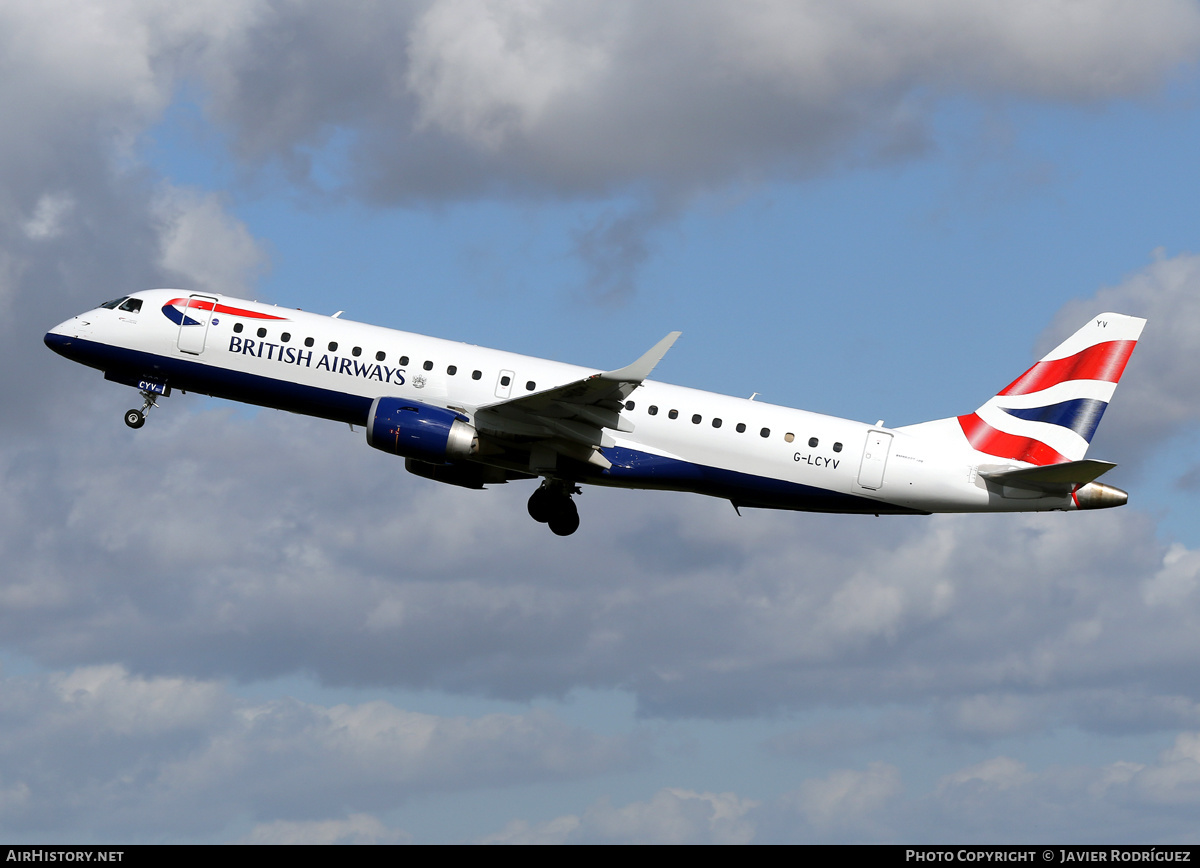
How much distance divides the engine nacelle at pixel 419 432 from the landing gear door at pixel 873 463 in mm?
12360

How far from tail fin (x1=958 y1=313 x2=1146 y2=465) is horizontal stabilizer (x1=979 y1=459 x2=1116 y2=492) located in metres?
1.63

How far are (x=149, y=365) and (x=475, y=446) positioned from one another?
453 inches

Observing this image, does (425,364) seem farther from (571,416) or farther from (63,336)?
(63,336)

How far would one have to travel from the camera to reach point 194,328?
143 feet

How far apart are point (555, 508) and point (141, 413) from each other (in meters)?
14.1

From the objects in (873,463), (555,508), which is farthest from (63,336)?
(873,463)

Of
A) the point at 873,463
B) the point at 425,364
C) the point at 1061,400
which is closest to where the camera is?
the point at 425,364

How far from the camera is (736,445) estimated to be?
4241 cm

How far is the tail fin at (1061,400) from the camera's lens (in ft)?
146

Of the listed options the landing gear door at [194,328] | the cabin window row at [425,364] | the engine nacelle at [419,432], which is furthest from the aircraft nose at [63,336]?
the engine nacelle at [419,432]

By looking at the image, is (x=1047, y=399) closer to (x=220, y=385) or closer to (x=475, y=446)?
(x=475, y=446)
